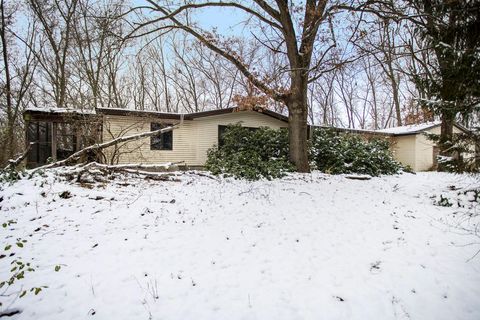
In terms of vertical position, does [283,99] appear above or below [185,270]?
above

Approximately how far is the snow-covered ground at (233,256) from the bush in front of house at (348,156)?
16.9 feet

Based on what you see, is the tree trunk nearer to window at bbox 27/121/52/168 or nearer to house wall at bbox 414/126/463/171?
window at bbox 27/121/52/168

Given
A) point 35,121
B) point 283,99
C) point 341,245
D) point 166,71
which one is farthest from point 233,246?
point 166,71

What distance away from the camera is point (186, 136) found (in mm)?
12984

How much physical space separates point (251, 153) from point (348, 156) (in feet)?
14.7

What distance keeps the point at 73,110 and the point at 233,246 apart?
8964 mm

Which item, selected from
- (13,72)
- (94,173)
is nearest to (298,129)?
Answer: (94,173)

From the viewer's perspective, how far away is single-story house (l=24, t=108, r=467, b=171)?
10087 millimetres

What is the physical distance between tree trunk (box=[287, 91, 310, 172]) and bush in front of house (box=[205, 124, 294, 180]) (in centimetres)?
46

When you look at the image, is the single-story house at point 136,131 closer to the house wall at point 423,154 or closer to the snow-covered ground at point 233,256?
the snow-covered ground at point 233,256

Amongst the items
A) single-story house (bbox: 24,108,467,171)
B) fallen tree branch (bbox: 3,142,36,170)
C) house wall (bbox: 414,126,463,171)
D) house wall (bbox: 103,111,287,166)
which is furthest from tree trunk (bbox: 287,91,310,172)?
house wall (bbox: 414,126,463,171)

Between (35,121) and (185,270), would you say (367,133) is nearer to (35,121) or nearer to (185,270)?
(185,270)

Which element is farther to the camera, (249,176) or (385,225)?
(249,176)

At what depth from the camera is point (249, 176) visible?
887 cm
